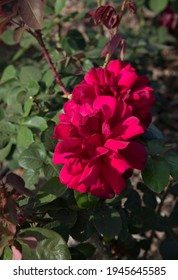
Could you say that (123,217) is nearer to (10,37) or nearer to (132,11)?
(132,11)

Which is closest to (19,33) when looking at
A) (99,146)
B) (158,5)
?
(99,146)

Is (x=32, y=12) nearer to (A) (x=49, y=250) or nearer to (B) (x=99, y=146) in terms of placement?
(B) (x=99, y=146)

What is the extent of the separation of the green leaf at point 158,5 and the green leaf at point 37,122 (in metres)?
1.38

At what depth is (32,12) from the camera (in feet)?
4.52

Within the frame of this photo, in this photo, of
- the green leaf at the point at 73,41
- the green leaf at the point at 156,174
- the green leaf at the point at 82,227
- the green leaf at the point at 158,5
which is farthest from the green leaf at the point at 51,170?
the green leaf at the point at 158,5

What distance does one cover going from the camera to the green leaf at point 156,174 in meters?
1.35

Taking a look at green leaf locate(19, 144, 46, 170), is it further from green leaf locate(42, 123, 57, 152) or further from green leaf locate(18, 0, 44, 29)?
green leaf locate(18, 0, 44, 29)

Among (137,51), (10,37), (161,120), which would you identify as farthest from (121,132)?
(161,120)

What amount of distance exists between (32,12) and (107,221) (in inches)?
23.3

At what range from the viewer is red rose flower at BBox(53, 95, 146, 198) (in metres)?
1.19

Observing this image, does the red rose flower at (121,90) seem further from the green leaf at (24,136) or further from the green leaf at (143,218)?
the green leaf at (143,218)

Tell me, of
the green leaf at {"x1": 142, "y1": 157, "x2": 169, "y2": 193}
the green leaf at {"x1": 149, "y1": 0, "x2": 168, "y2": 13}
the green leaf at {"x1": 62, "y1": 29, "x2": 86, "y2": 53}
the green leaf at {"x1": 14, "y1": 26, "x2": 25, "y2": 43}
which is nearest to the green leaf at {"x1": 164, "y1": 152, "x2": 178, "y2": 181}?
Answer: the green leaf at {"x1": 142, "y1": 157, "x2": 169, "y2": 193}

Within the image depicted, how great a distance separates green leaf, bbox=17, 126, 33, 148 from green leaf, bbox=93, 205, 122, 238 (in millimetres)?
294

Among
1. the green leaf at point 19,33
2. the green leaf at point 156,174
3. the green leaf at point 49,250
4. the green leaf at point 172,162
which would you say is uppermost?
the green leaf at point 19,33
